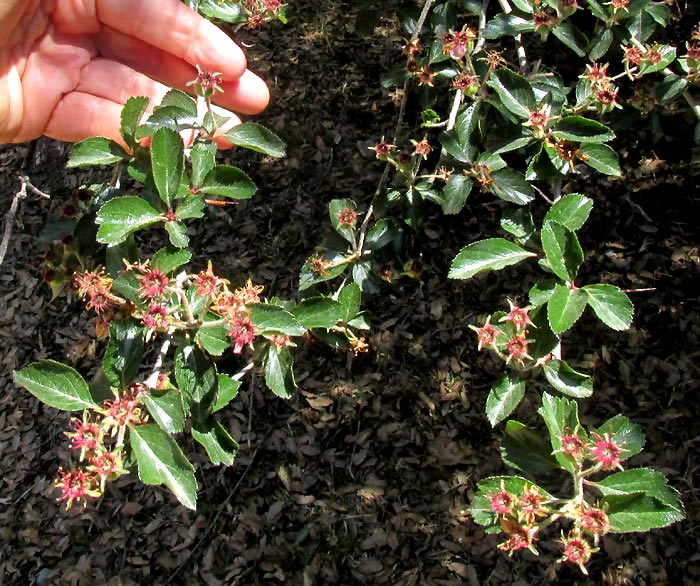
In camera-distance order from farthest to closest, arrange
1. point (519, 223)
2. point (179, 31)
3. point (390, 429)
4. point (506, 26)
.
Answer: point (390, 429)
point (179, 31)
point (506, 26)
point (519, 223)

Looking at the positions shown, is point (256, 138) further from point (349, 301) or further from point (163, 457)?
point (163, 457)

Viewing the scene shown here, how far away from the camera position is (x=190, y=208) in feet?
4.72

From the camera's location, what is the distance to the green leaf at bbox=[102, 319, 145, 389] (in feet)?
4.53

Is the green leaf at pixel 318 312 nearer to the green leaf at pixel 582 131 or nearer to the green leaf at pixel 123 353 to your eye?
the green leaf at pixel 123 353

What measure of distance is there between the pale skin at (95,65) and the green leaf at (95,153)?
42cm

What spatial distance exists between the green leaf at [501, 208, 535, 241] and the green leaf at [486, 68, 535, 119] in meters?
0.21

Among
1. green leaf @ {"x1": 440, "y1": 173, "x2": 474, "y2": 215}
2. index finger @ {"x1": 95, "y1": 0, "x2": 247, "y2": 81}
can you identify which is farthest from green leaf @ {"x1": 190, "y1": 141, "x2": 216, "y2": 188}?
green leaf @ {"x1": 440, "y1": 173, "x2": 474, "y2": 215}

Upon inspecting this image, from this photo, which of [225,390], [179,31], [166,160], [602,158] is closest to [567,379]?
[602,158]

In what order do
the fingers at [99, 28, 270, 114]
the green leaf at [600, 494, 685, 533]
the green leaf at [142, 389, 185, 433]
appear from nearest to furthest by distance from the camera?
the green leaf at [600, 494, 685, 533] < the green leaf at [142, 389, 185, 433] < the fingers at [99, 28, 270, 114]

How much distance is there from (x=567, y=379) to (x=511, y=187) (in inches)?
18.5

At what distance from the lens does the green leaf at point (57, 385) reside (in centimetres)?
132

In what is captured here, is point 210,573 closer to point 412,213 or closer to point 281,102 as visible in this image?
point 412,213

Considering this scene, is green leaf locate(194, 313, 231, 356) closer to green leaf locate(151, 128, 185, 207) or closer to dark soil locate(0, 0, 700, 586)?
green leaf locate(151, 128, 185, 207)

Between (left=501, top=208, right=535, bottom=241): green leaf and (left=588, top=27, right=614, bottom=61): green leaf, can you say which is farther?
(left=588, top=27, right=614, bottom=61): green leaf
